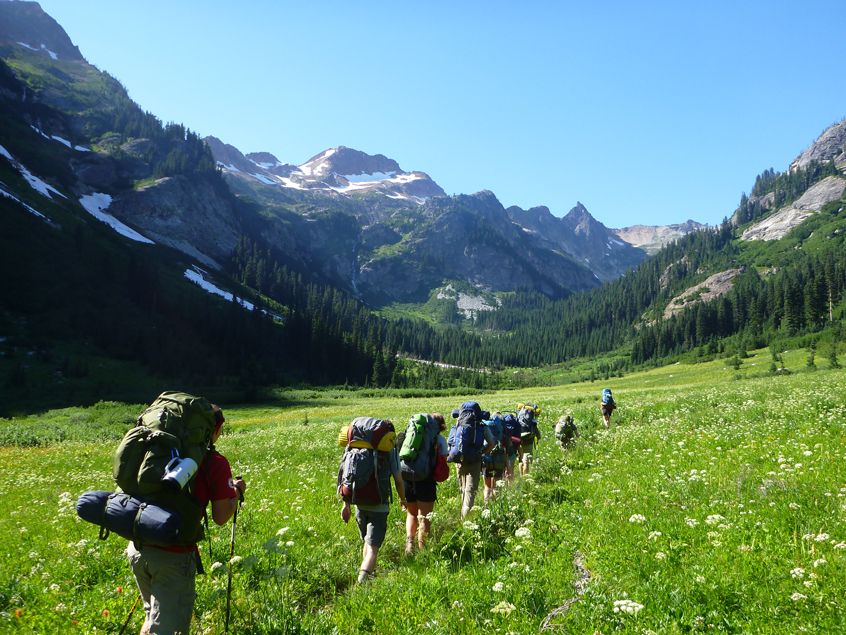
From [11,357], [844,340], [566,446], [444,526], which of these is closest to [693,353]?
[844,340]

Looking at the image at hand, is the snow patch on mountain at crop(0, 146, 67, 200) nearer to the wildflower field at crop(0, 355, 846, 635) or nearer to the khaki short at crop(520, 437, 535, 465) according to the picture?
the wildflower field at crop(0, 355, 846, 635)

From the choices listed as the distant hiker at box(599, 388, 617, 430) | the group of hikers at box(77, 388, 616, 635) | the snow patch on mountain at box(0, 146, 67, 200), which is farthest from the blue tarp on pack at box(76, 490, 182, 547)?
the snow patch on mountain at box(0, 146, 67, 200)

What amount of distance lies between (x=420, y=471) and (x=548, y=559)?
283cm

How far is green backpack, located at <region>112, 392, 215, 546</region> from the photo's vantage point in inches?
159

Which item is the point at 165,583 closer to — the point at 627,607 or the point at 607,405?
the point at 627,607

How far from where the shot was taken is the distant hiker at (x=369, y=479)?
669 cm

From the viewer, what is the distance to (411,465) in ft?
26.1

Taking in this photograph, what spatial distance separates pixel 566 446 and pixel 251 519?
39.0 feet

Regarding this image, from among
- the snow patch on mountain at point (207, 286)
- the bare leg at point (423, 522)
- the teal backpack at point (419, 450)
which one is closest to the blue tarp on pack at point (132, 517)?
the teal backpack at point (419, 450)

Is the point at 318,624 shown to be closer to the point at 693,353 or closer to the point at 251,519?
the point at 251,519

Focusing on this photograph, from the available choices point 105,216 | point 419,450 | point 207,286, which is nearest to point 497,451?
point 419,450

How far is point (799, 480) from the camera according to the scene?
7.45 meters

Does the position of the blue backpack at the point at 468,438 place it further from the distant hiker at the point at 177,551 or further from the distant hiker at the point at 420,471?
the distant hiker at the point at 177,551

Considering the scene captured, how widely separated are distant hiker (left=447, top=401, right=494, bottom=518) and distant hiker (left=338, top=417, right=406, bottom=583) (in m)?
3.08
